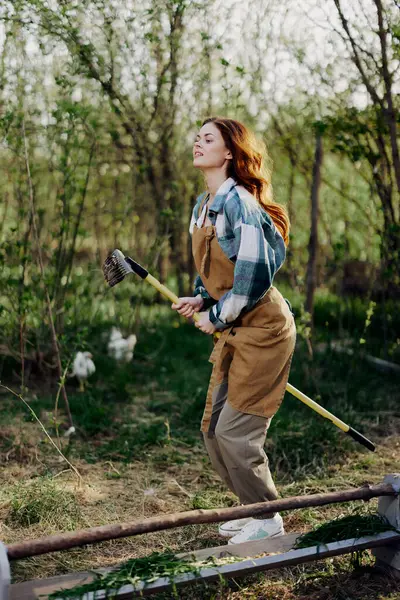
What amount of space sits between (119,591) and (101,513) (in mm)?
1178

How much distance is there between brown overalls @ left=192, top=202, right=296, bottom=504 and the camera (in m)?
2.94

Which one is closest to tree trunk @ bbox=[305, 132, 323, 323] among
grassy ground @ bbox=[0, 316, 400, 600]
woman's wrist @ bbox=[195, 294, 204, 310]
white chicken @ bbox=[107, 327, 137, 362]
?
grassy ground @ bbox=[0, 316, 400, 600]

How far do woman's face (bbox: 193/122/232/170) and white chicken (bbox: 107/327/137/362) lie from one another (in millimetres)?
2889

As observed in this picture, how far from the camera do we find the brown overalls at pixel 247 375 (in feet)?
9.65

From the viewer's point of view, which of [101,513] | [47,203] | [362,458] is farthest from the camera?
[47,203]

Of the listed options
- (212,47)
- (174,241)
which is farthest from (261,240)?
(174,241)

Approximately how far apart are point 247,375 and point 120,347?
292cm

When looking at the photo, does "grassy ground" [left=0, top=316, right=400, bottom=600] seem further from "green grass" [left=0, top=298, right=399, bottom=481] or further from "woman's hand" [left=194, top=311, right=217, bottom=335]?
"woman's hand" [left=194, top=311, right=217, bottom=335]

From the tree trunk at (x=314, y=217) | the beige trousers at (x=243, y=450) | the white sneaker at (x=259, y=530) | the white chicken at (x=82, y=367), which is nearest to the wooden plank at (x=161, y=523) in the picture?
the beige trousers at (x=243, y=450)

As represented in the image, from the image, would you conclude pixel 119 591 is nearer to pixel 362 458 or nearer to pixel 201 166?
pixel 201 166

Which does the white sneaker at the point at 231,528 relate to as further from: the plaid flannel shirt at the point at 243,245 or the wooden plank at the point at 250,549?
the plaid flannel shirt at the point at 243,245

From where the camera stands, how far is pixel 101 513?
3.46 metres

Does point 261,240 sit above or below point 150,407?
above

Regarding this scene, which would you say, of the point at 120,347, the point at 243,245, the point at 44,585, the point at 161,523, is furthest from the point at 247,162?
the point at 120,347
